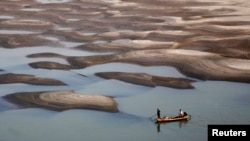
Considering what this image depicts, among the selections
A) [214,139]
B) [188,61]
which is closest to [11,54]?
[188,61]

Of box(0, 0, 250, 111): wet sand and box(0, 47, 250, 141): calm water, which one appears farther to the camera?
box(0, 0, 250, 111): wet sand

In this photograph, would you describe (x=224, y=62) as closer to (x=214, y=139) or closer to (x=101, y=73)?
(x=101, y=73)

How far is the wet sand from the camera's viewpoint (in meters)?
24.5

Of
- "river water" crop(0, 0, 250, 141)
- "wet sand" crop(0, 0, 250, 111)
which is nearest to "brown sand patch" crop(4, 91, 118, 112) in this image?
"river water" crop(0, 0, 250, 141)

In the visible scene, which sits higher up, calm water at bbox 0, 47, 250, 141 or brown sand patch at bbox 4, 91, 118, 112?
brown sand patch at bbox 4, 91, 118, 112

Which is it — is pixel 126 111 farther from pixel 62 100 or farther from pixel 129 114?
pixel 62 100

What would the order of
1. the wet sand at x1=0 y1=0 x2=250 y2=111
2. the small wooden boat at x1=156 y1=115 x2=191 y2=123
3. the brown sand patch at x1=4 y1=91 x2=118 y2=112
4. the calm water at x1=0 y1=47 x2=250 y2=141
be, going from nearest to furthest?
the calm water at x1=0 y1=47 x2=250 y2=141 → the small wooden boat at x1=156 y1=115 x2=191 y2=123 → the brown sand patch at x1=4 y1=91 x2=118 y2=112 → the wet sand at x1=0 y1=0 x2=250 y2=111

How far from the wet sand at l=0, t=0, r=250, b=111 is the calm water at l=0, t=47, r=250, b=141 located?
1.35 metres

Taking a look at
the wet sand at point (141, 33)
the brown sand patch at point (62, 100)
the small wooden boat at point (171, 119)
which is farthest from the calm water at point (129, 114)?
the wet sand at point (141, 33)

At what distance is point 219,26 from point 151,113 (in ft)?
57.3

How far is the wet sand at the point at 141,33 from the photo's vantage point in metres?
24.5

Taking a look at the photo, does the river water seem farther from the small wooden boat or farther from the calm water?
the small wooden boat

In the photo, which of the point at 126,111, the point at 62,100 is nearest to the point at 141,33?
the point at 62,100

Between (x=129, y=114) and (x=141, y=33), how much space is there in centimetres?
1597
